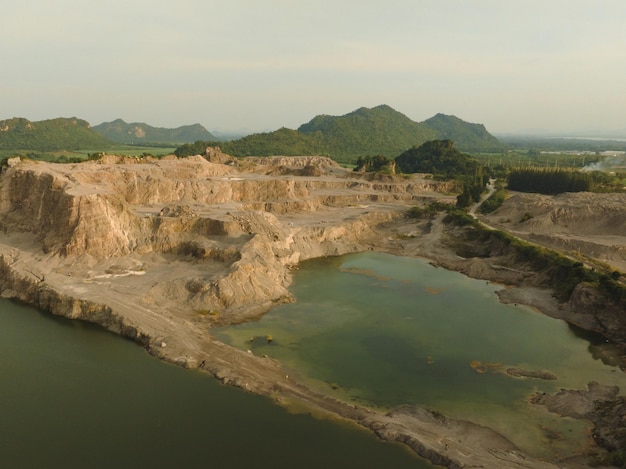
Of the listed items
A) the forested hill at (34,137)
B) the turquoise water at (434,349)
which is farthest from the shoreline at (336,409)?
the forested hill at (34,137)

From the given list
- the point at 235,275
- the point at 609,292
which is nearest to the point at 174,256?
the point at 235,275

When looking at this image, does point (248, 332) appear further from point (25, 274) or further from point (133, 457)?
point (25, 274)

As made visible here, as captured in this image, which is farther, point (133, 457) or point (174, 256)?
point (174, 256)

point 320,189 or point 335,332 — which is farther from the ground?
point 320,189

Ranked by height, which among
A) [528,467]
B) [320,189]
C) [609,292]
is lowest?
[528,467]

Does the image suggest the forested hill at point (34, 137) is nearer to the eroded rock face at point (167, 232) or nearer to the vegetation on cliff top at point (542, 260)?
the eroded rock face at point (167, 232)

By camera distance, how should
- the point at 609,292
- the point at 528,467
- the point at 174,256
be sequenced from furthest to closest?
1. the point at 174,256
2. the point at 609,292
3. the point at 528,467

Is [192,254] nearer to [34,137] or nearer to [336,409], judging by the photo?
[336,409]

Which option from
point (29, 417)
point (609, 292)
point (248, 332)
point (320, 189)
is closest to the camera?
point (29, 417)
